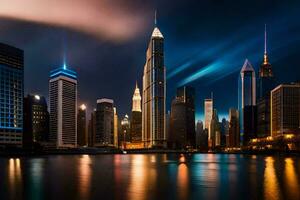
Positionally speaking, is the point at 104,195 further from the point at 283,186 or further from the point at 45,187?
the point at 283,186

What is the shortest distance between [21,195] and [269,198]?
30538 mm

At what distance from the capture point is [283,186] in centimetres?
5728

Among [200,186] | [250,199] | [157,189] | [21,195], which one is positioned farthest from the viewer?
[200,186]

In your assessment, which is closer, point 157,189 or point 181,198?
point 181,198

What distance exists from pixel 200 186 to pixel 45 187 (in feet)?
76.4

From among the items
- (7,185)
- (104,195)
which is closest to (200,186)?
(104,195)

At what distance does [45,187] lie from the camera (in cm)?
5625

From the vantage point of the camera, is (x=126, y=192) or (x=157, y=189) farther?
(x=157, y=189)

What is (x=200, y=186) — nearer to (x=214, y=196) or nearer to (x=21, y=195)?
(x=214, y=196)

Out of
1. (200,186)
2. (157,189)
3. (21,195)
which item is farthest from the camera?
(200,186)

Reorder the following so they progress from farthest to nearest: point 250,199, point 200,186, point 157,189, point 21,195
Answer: point 200,186, point 157,189, point 21,195, point 250,199

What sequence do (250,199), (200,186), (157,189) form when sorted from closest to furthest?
1. (250,199)
2. (157,189)
3. (200,186)

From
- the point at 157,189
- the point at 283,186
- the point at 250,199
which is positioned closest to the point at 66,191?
the point at 157,189

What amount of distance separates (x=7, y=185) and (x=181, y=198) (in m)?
28.8
